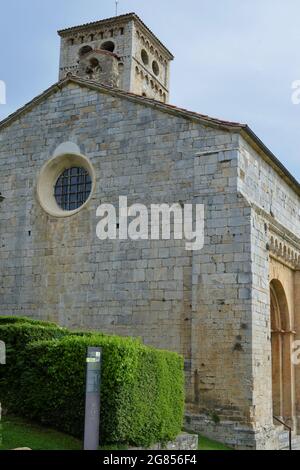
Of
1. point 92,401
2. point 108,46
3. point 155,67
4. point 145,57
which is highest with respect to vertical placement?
point 155,67

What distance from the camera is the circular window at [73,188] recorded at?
15.8m

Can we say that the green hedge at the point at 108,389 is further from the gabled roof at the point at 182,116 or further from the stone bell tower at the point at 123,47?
the stone bell tower at the point at 123,47

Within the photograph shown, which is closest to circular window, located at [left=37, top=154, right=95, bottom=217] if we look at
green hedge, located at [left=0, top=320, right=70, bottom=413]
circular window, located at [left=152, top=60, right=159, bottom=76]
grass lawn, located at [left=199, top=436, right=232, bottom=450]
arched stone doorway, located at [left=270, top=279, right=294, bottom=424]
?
green hedge, located at [left=0, top=320, right=70, bottom=413]

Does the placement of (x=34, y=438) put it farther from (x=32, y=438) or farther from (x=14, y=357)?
(x=14, y=357)

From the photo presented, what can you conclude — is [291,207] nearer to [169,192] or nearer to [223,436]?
[169,192]

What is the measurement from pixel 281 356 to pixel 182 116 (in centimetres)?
750

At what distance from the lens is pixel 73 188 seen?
52.7ft

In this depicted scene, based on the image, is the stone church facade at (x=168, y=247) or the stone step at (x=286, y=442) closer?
the stone church facade at (x=168, y=247)

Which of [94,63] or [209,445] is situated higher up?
[94,63]

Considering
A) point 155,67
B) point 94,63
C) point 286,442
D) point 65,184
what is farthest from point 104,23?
point 286,442

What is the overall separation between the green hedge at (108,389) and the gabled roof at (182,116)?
638 cm

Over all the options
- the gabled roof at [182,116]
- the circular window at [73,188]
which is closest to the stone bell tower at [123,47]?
the gabled roof at [182,116]

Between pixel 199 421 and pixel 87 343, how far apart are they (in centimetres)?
478
